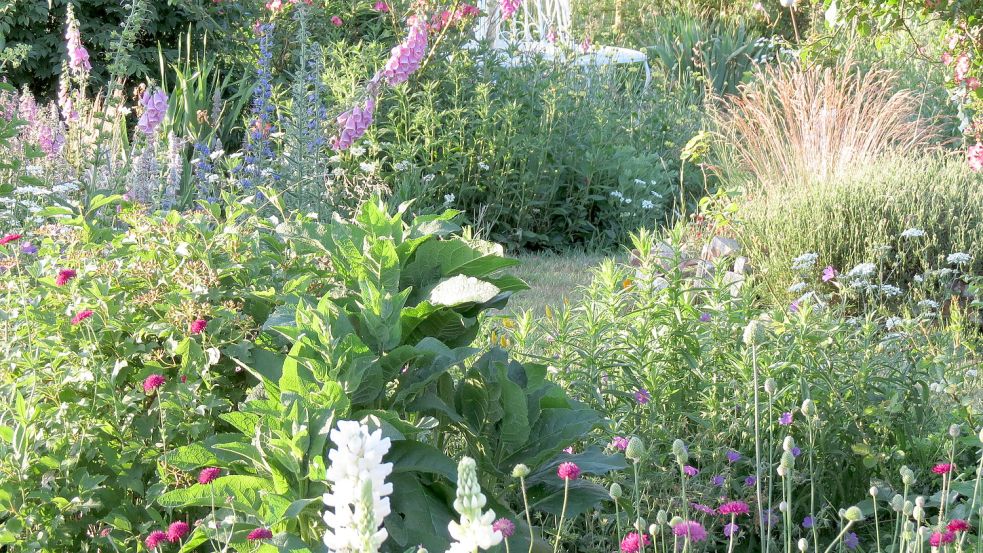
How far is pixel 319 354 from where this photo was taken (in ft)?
5.85

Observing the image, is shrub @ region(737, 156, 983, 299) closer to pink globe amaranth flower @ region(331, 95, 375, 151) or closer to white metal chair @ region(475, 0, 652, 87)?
pink globe amaranth flower @ region(331, 95, 375, 151)

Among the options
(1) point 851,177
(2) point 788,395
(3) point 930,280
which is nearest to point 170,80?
(1) point 851,177

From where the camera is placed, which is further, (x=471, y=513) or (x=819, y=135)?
(x=819, y=135)

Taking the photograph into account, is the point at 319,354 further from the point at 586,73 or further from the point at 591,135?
the point at 586,73

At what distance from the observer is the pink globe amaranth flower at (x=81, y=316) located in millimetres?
1924

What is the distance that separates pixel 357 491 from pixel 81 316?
48.1 inches

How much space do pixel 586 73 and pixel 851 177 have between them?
382 cm

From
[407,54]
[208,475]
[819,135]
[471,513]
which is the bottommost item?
[208,475]

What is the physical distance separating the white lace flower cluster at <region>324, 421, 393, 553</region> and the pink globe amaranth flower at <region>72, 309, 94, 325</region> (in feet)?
3.62

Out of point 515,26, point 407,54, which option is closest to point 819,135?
point 407,54


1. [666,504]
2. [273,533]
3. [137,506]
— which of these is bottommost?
[666,504]

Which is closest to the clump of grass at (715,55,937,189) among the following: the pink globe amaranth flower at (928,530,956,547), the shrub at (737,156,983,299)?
the shrub at (737,156,983,299)

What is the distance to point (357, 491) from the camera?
92cm

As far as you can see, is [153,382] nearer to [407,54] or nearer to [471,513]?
[471,513]
